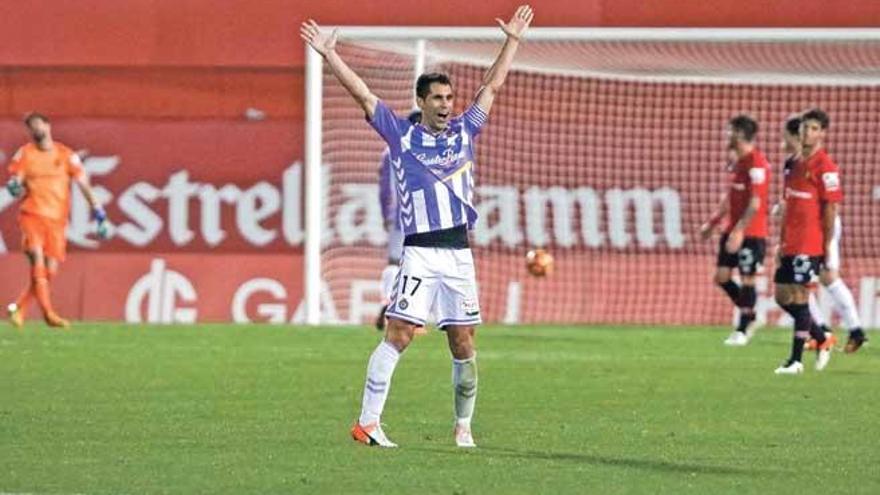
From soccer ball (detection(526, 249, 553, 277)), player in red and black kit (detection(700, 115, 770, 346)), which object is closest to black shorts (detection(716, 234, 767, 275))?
player in red and black kit (detection(700, 115, 770, 346))

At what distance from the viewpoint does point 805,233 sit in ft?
56.7

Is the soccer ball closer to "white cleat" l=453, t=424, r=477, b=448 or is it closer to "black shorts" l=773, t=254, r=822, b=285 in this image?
"black shorts" l=773, t=254, r=822, b=285

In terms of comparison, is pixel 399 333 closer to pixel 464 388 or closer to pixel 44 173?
pixel 464 388

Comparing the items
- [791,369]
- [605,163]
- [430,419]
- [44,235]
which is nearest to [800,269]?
[791,369]

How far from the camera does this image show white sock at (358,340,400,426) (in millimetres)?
11648

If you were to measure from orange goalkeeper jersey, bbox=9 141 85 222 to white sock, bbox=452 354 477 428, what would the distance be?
38.7ft

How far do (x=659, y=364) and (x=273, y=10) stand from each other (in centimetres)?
935

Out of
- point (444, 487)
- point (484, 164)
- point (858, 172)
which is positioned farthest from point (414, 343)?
point (444, 487)

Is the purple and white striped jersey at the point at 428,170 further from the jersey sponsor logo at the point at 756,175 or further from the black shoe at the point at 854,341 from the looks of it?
the jersey sponsor logo at the point at 756,175

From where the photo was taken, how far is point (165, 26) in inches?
1037

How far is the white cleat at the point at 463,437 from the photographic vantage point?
38.5 ft

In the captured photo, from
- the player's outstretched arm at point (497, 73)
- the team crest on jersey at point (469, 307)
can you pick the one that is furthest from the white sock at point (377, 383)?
the player's outstretched arm at point (497, 73)

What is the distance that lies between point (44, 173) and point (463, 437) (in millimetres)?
12087

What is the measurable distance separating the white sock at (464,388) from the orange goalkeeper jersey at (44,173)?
11.8 meters
